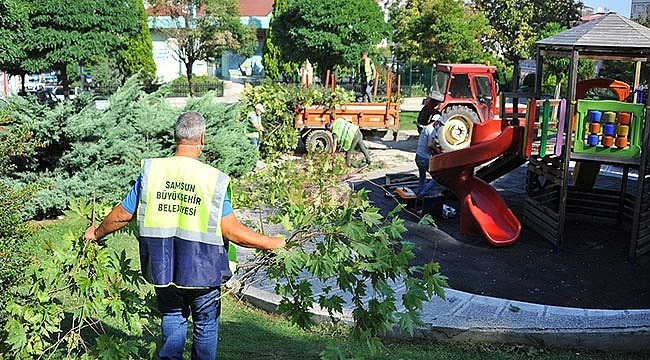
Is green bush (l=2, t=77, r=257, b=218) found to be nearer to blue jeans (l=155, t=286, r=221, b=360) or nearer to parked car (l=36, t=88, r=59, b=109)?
parked car (l=36, t=88, r=59, b=109)

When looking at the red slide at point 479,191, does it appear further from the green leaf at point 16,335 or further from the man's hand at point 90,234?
the green leaf at point 16,335

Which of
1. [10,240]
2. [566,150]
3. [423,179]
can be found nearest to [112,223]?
[10,240]

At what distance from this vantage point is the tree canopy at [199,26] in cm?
3459

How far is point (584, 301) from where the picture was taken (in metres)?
7.14

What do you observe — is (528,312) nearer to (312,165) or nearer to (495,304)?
(495,304)

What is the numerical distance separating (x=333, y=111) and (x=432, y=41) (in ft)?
48.1

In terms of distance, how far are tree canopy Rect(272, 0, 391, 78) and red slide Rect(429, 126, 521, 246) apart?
18.6 m

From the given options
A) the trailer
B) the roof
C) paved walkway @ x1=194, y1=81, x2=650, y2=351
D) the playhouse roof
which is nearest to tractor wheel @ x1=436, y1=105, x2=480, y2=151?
the trailer

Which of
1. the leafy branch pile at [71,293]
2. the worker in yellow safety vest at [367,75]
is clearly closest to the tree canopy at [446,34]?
the worker in yellow safety vest at [367,75]

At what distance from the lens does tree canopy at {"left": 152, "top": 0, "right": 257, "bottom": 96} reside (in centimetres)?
3459

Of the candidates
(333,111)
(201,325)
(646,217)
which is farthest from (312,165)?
(333,111)

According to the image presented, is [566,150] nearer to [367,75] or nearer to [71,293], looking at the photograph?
[71,293]

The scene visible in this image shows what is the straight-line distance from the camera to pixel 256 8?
175 ft

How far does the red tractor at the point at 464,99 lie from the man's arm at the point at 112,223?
40.5 feet
